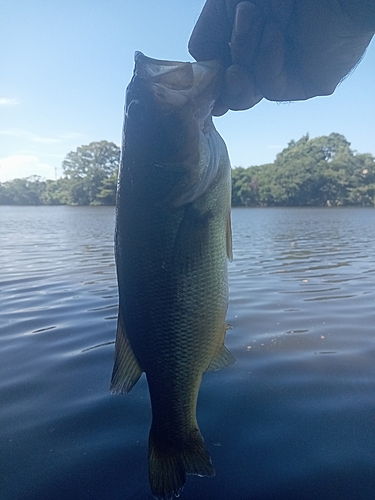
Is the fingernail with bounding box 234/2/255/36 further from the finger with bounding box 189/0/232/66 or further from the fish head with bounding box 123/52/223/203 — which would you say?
the fish head with bounding box 123/52/223/203

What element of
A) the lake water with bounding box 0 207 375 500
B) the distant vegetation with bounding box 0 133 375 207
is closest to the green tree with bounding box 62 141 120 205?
the distant vegetation with bounding box 0 133 375 207

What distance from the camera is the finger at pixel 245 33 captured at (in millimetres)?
2414

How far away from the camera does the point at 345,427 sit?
3.18 m

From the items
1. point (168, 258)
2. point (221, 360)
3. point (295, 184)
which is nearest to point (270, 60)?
point (168, 258)

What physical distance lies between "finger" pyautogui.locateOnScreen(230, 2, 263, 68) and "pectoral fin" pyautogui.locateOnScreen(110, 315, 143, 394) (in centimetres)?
175

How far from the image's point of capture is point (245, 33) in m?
2.45

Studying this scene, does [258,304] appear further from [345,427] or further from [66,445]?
[66,445]

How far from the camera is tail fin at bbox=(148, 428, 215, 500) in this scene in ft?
7.14

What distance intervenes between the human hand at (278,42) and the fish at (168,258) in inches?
13.9

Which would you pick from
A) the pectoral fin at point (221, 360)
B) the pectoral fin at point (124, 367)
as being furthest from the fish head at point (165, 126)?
A: the pectoral fin at point (221, 360)

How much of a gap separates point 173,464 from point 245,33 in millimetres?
2495

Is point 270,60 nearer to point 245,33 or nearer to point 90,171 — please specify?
point 245,33

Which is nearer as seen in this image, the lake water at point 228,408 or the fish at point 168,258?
the fish at point 168,258

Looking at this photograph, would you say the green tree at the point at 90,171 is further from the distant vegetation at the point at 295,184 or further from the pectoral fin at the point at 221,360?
Result: the pectoral fin at the point at 221,360
